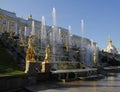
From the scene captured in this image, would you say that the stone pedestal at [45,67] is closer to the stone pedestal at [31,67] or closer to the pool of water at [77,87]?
the stone pedestal at [31,67]

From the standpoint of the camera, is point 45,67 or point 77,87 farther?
point 45,67

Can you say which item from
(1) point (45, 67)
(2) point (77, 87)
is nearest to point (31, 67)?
(1) point (45, 67)

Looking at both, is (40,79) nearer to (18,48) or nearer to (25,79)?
(25,79)

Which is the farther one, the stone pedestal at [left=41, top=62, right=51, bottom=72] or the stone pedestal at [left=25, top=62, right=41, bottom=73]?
the stone pedestal at [left=41, top=62, right=51, bottom=72]

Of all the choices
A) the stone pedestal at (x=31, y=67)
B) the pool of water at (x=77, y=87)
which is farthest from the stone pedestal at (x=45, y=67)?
the pool of water at (x=77, y=87)

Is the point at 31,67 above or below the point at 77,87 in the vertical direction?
above

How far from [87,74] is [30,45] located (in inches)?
269

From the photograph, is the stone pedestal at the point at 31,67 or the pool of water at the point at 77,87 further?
the stone pedestal at the point at 31,67

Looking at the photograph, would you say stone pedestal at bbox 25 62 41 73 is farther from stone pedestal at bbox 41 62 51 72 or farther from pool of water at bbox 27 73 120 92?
pool of water at bbox 27 73 120 92

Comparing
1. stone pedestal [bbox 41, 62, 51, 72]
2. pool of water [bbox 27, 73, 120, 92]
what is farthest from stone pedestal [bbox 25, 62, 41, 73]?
pool of water [bbox 27, 73, 120, 92]

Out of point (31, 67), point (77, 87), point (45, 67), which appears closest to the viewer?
point (77, 87)

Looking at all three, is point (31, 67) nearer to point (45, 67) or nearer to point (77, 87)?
point (45, 67)

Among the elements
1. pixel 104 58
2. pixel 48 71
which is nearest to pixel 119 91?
pixel 48 71

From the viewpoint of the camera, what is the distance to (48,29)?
82.4 meters
